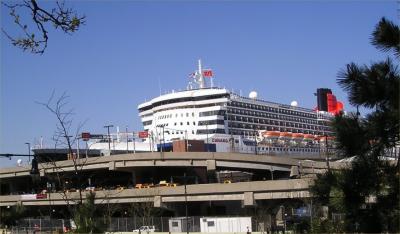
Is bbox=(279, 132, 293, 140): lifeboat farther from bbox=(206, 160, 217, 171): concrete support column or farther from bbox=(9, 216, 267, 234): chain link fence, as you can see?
bbox=(9, 216, 267, 234): chain link fence

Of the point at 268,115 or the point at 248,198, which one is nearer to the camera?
the point at 248,198

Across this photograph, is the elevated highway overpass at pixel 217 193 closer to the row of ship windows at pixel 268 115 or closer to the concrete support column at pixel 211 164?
the concrete support column at pixel 211 164

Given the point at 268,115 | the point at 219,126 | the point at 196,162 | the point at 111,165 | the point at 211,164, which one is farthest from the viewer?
the point at 268,115

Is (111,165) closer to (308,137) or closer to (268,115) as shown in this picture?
(268,115)

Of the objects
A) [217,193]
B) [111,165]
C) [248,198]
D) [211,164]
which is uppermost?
[111,165]

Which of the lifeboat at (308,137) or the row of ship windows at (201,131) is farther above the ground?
the row of ship windows at (201,131)

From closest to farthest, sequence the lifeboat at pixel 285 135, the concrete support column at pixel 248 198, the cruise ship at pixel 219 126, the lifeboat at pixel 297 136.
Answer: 1. the concrete support column at pixel 248 198
2. the cruise ship at pixel 219 126
3. the lifeboat at pixel 285 135
4. the lifeboat at pixel 297 136

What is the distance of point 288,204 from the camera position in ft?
194

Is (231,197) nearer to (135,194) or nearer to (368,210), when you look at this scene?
(135,194)

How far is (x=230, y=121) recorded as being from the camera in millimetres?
117875

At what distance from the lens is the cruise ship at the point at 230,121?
115 meters

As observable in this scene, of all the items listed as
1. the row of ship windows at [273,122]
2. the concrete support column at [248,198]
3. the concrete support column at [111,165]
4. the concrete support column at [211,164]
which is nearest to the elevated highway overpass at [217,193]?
the concrete support column at [248,198]

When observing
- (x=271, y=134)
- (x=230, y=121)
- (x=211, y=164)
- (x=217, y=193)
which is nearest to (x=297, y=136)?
(x=271, y=134)

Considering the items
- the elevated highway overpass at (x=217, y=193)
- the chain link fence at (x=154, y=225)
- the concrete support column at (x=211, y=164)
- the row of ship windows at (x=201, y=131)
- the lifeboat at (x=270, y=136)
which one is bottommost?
the chain link fence at (x=154, y=225)
